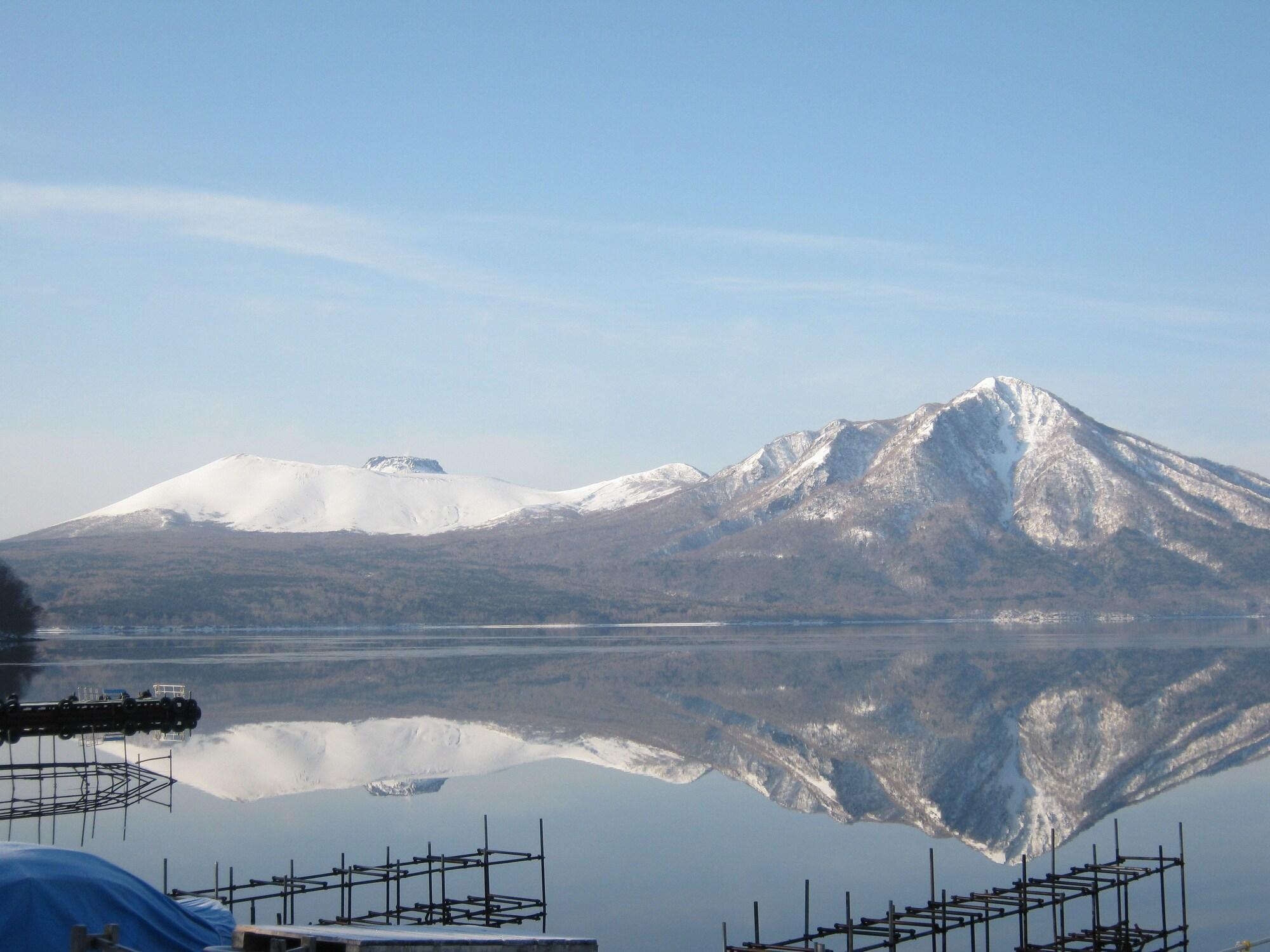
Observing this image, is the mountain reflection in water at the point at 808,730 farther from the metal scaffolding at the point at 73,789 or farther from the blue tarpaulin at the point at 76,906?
the blue tarpaulin at the point at 76,906

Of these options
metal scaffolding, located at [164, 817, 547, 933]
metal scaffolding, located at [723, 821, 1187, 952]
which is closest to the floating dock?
metal scaffolding, located at [164, 817, 547, 933]

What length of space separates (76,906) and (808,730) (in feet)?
188

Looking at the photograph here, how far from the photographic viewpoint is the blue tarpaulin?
21078 mm

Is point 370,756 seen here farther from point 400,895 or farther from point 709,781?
point 400,895

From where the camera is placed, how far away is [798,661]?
436 ft

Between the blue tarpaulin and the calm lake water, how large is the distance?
33.1 feet

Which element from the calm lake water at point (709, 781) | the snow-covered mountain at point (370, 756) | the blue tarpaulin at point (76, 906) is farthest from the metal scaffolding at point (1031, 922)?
the snow-covered mountain at point (370, 756)

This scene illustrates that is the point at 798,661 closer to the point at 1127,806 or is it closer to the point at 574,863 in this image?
the point at 1127,806

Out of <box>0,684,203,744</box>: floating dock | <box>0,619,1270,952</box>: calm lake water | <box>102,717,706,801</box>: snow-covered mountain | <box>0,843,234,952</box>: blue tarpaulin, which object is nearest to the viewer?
<box>0,843,234,952</box>: blue tarpaulin

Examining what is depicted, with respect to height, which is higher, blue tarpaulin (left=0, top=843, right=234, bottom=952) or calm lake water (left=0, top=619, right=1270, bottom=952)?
blue tarpaulin (left=0, top=843, right=234, bottom=952)

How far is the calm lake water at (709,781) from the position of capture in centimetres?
3797

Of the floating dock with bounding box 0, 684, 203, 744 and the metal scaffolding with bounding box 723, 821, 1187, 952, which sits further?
the floating dock with bounding box 0, 684, 203, 744

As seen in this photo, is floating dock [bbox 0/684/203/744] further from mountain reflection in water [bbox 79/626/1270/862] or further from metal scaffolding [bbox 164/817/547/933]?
metal scaffolding [bbox 164/817/547/933]

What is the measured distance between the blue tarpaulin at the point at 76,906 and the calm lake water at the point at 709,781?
10080 mm
